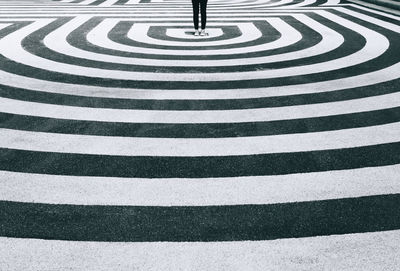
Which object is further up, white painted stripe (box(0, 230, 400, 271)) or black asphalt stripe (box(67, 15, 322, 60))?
white painted stripe (box(0, 230, 400, 271))

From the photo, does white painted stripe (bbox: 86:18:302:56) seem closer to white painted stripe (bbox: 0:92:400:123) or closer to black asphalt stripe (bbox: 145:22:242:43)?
black asphalt stripe (bbox: 145:22:242:43)

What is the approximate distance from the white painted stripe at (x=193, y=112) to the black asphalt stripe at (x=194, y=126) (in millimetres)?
137

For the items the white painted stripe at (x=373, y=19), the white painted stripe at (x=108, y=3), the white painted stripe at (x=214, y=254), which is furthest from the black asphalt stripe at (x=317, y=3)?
the white painted stripe at (x=214, y=254)

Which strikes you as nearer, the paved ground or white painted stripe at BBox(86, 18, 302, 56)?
the paved ground

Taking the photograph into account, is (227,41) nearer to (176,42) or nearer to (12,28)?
(176,42)

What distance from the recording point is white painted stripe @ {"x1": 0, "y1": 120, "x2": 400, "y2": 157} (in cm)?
472

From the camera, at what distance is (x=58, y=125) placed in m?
5.38

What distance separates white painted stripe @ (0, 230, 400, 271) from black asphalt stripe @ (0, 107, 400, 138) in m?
2.01

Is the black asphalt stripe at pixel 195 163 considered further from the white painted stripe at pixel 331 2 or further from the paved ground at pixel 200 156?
the white painted stripe at pixel 331 2

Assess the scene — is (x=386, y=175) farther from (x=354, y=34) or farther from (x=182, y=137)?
(x=354, y=34)

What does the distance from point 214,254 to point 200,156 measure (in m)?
1.57

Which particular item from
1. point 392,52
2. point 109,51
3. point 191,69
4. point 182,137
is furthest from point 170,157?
point 392,52

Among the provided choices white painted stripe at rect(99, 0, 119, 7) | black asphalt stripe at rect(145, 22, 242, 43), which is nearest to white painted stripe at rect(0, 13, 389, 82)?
black asphalt stripe at rect(145, 22, 242, 43)

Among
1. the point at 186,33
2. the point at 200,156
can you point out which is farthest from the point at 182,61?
the point at 200,156
